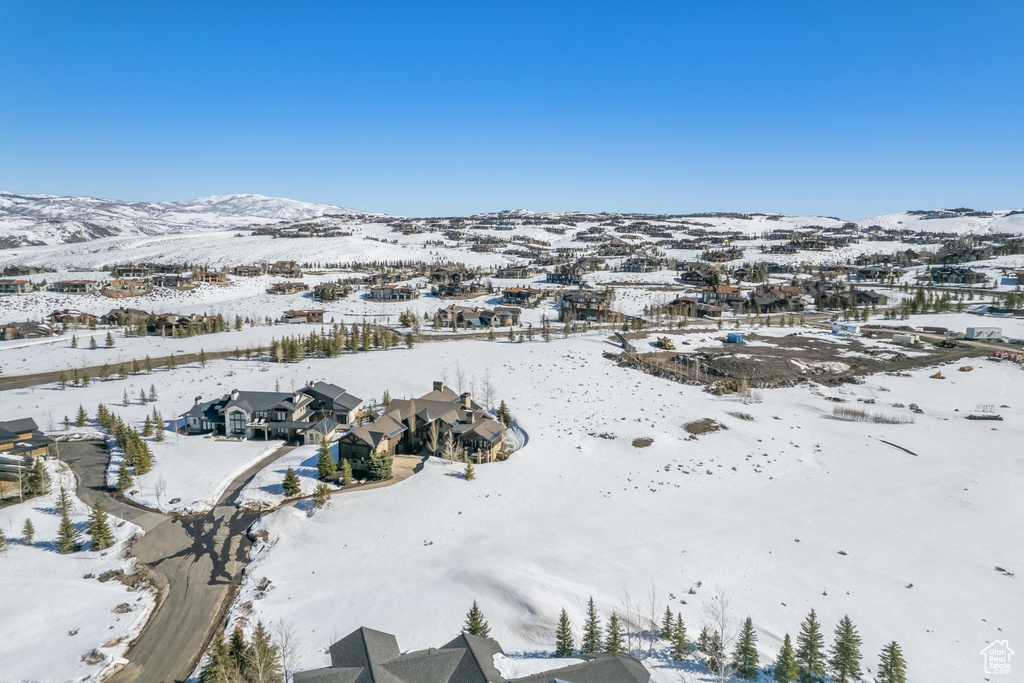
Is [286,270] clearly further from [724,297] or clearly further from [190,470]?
[190,470]

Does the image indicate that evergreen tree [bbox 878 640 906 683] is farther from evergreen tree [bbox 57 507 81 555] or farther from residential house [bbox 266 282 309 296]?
residential house [bbox 266 282 309 296]

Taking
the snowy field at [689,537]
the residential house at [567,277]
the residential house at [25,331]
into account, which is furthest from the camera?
the residential house at [567,277]

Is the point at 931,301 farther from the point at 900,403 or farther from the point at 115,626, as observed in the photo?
the point at 115,626

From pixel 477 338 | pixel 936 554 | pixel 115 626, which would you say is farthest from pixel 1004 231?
pixel 115 626

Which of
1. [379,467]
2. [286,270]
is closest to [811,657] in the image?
[379,467]

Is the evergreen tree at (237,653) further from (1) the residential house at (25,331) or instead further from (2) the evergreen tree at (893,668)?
(1) the residential house at (25,331)

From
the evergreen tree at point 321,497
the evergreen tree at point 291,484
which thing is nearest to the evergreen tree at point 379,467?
the evergreen tree at point 321,497
